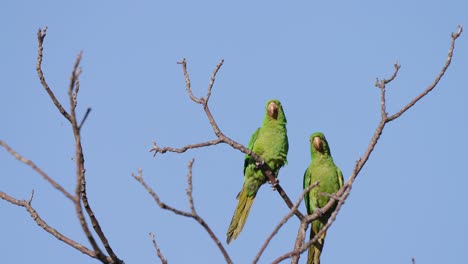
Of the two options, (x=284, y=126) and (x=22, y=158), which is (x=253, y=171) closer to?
(x=284, y=126)

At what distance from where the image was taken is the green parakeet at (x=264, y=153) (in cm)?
709

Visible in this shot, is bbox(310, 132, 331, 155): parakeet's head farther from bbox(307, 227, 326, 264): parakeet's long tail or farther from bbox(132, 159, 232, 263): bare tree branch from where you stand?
bbox(132, 159, 232, 263): bare tree branch

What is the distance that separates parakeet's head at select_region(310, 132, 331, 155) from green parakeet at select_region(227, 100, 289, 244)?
0.40 m

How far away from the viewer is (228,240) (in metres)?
6.54


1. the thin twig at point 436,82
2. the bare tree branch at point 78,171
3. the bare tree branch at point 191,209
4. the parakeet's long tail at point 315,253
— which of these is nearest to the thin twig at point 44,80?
the bare tree branch at point 78,171

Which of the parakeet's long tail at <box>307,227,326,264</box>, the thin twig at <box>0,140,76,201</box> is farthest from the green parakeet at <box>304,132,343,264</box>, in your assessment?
the thin twig at <box>0,140,76,201</box>

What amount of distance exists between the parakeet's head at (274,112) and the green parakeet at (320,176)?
467 mm

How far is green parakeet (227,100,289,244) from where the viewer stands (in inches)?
279

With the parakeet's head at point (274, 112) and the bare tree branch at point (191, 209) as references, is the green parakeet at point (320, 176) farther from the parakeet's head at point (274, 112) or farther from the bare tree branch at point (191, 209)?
the bare tree branch at point (191, 209)

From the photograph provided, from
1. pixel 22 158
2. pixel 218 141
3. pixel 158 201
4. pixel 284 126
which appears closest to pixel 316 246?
pixel 284 126

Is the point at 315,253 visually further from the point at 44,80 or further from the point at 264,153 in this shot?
the point at 44,80

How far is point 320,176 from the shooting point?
735 cm

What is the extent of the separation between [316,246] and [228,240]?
97 cm

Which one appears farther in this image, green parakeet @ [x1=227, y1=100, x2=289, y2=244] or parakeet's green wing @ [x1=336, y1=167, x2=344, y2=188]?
parakeet's green wing @ [x1=336, y1=167, x2=344, y2=188]
